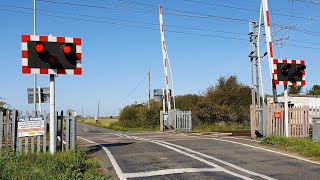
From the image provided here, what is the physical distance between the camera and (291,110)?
54.7 feet

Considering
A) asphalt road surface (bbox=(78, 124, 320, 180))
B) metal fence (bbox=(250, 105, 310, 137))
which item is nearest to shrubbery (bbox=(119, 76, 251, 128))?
metal fence (bbox=(250, 105, 310, 137))

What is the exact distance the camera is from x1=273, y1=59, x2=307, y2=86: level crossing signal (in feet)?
52.0

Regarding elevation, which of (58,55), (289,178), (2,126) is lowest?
(289,178)

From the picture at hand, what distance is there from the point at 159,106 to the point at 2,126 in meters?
32.7

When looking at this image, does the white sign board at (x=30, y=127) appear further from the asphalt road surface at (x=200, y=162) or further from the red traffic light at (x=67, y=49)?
the red traffic light at (x=67, y=49)

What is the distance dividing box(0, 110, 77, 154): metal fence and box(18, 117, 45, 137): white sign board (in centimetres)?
10

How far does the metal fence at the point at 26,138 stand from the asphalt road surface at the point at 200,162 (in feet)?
3.12

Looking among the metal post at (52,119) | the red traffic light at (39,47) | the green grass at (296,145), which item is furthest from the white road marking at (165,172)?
the green grass at (296,145)

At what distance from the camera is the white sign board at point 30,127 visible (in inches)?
437

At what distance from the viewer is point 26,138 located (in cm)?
1119

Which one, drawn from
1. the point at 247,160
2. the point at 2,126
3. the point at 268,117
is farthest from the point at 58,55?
the point at 268,117

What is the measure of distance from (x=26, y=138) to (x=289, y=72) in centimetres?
999

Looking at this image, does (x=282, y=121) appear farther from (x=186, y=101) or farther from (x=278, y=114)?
(x=186, y=101)

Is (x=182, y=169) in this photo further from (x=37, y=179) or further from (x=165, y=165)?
(x=37, y=179)
